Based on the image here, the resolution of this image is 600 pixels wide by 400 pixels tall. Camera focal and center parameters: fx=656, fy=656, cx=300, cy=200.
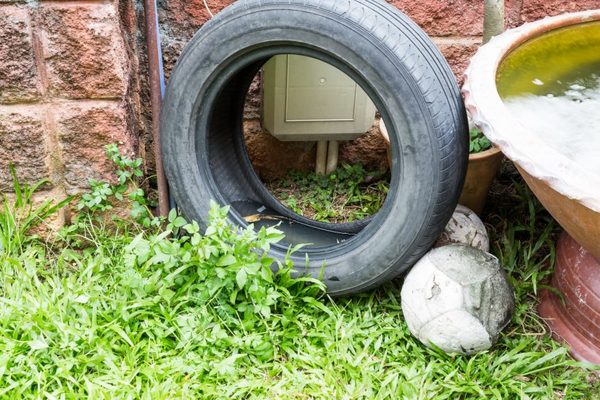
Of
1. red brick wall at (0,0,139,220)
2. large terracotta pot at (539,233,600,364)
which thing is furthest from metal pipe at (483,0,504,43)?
red brick wall at (0,0,139,220)

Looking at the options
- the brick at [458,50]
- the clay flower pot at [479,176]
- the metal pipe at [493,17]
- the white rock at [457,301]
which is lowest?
the white rock at [457,301]

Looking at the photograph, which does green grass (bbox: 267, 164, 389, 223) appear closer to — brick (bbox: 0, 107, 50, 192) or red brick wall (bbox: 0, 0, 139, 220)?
red brick wall (bbox: 0, 0, 139, 220)

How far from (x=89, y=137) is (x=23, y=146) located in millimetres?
225

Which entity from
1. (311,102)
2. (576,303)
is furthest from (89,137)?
(576,303)

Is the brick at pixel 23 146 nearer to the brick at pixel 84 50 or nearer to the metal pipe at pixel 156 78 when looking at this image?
the brick at pixel 84 50

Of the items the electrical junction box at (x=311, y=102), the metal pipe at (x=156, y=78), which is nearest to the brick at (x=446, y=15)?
the electrical junction box at (x=311, y=102)

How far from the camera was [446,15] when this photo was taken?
8.54 feet

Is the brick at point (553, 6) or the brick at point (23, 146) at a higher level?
the brick at point (553, 6)

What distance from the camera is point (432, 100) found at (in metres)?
1.91

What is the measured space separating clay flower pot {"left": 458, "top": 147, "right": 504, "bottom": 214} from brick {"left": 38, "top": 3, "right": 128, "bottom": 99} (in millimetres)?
1269

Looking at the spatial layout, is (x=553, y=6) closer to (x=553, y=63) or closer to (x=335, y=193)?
(x=553, y=63)

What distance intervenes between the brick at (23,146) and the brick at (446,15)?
4.58ft

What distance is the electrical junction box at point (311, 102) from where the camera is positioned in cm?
255

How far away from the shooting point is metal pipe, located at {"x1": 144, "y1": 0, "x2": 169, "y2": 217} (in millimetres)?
2240
